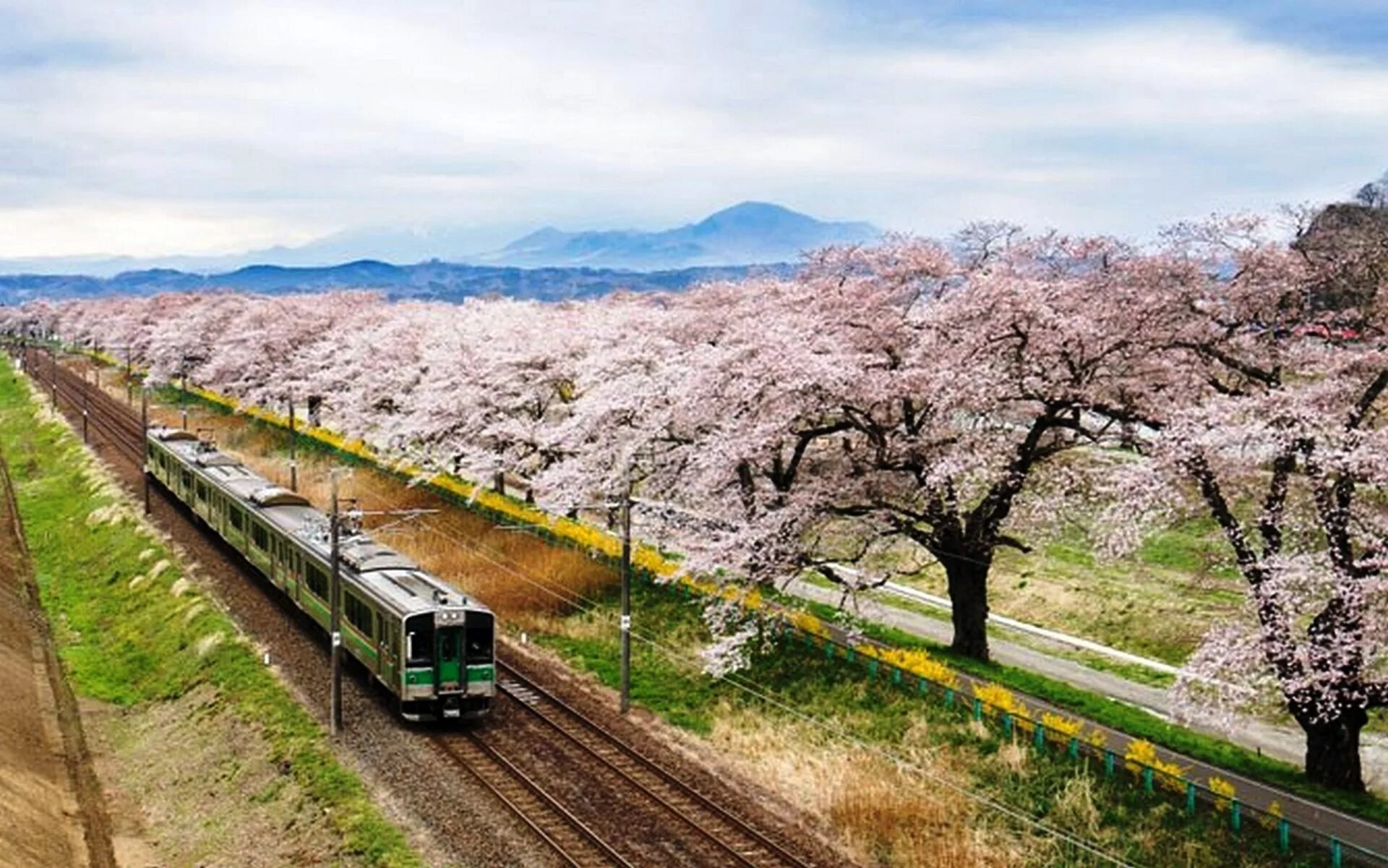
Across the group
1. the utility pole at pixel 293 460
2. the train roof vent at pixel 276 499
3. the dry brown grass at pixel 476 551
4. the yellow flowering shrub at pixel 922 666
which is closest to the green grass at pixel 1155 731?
the yellow flowering shrub at pixel 922 666

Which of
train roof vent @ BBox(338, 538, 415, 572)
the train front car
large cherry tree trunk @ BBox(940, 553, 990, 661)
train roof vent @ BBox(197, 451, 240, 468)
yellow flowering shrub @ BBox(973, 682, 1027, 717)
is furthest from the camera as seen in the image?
train roof vent @ BBox(197, 451, 240, 468)

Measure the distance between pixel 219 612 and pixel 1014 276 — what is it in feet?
79.2

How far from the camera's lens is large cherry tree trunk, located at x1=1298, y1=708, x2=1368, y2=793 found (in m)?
21.6

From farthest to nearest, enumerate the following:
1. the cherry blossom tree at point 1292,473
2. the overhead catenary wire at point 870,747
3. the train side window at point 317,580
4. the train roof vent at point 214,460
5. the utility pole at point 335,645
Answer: the train roof vent at point 214,460
the train side window at point 317,580
the utility pole at point 335,645
the overhead catenary wire at point 870,747
the cherry blossom tree at point 1292,473

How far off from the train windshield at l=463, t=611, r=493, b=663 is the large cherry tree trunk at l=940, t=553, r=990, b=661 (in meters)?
10.5

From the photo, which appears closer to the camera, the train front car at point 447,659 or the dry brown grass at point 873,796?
the dry brown grass at point 873,796

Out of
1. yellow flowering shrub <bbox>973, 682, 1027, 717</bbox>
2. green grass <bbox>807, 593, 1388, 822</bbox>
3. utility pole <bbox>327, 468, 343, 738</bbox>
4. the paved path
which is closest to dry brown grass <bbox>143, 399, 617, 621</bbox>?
utility pole <bbox>327, 468, 343, 738</bbox>

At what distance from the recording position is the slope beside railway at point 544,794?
20172mm

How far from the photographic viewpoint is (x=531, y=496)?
52000 millimetres

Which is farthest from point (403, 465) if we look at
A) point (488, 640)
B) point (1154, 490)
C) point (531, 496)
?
point (1154, 490)

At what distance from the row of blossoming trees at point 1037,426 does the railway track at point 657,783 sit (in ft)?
15.5

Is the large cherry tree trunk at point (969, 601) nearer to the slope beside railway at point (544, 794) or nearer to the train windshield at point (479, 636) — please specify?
the slope beside railway at point (544, 794)

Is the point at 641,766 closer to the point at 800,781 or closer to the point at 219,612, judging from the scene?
the point at 800,781

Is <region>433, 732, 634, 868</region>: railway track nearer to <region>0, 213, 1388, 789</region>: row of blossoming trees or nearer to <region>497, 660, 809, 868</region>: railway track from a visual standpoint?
<region>497, 660, 809, 868</region>: railway track
